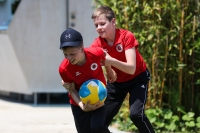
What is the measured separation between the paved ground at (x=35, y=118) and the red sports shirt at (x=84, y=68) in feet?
8.47

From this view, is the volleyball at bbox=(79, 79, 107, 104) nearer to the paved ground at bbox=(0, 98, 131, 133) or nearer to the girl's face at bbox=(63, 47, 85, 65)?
the girl's face at bbox=(63, 47, 85, 65)

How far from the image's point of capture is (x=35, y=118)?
8.45 metres

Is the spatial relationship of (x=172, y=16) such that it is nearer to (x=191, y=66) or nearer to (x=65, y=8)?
(x=191, y=66)

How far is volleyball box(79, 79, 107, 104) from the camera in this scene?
4.65 meters

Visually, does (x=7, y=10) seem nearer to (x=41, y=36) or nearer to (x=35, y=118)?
(x=41, y=36)

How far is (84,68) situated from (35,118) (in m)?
3.92

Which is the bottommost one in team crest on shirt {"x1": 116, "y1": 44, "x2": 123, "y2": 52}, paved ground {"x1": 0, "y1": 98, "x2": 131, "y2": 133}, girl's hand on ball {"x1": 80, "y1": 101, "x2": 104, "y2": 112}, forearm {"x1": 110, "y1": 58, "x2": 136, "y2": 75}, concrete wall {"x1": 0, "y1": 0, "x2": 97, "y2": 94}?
paved ground {"x1": 0, "y1": 98, "x2": 131, "y2": 133}

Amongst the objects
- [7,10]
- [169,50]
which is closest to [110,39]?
Answer: [169,50]

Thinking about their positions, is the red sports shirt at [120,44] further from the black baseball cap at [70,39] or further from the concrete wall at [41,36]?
the concrete wall at [41,36]

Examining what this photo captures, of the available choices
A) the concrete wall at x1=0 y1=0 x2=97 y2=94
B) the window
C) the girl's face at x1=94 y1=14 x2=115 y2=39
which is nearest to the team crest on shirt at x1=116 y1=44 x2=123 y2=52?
the girl's face at x1=94 y1=14 x2=115 y2=39

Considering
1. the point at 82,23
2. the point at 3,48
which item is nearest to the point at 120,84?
the point at 82,23

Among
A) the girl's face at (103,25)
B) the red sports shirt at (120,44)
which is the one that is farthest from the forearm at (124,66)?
the girl's face at (103,25)

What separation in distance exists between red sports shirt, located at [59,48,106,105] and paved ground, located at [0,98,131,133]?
258 cm

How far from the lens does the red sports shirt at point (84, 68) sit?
473 centimetres
